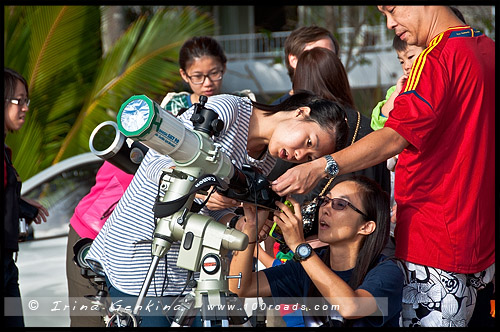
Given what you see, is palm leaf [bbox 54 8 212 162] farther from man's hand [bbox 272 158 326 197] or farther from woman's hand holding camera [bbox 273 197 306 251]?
man's hand [bbox 272 158 326 197]

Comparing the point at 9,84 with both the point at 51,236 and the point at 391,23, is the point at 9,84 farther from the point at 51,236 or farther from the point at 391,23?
the point at 391,23

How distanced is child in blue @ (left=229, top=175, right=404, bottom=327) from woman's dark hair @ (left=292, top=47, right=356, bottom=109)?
783 millimetres

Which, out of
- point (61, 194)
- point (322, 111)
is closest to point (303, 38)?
point (322, 111)

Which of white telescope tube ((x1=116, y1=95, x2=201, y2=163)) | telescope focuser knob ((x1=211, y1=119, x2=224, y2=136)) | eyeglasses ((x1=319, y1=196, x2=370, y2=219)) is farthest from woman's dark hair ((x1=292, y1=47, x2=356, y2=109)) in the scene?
white telescope tube ((x1=116, y1=95, x2=201, y2=163))

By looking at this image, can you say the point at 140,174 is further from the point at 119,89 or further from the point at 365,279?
the point at 119,89

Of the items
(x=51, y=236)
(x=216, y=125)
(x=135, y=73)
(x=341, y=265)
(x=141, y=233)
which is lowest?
(x=51, y=236)

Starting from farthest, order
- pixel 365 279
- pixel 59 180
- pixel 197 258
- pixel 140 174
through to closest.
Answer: pixel 59 180 → pixel 365 279 → pixel 140 174 → pixel 197 258

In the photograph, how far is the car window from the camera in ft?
16.2

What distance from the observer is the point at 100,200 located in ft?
11.3

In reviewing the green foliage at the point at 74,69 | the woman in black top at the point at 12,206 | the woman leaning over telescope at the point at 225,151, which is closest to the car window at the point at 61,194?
the woman in black top at the point at 12,206

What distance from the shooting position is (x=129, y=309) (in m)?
2.24

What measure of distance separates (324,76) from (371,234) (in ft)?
3.61
